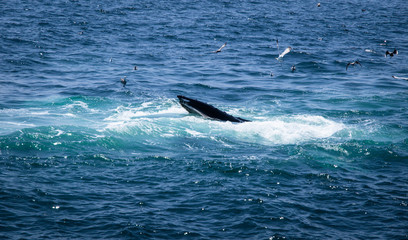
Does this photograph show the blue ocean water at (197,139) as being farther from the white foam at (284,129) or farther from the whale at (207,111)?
the whale at (207,111)

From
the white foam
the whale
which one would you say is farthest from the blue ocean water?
the whale

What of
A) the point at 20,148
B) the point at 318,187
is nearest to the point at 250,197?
the point at 318,187

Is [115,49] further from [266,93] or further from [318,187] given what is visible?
[318,187]

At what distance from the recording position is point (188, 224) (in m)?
13.2

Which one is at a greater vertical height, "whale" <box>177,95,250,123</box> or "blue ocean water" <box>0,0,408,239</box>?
"whale" <box>177,95,250,123</box>

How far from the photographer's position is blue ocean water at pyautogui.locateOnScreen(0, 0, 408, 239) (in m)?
13.6

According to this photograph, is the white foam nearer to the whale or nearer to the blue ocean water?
the blue ocean water

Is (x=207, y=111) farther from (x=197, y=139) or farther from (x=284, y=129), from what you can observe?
(x=284, y=129)

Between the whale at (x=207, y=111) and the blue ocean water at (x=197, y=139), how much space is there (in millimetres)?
370

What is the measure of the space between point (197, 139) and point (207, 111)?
7.97 ft

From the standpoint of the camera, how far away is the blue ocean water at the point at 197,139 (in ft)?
44.7

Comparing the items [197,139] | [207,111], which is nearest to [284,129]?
[207,111]

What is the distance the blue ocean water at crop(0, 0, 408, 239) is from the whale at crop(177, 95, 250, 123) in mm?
370

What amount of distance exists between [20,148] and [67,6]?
49.7 m
